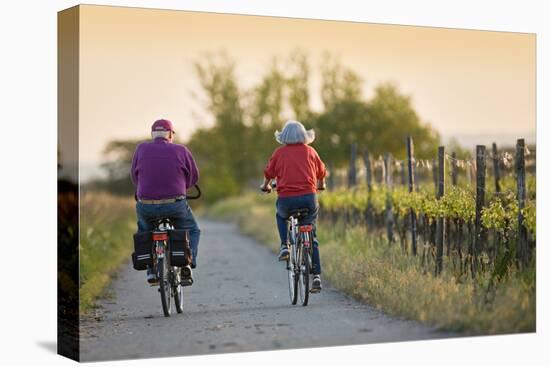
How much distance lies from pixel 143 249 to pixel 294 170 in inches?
65.6

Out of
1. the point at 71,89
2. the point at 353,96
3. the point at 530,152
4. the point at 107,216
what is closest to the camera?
the point at 71,89

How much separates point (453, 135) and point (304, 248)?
2.60 metres

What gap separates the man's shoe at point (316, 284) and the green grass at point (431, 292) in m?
0.54

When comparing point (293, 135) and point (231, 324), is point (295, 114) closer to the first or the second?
point (293, 135)

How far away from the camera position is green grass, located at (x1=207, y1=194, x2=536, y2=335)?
9.89 metres

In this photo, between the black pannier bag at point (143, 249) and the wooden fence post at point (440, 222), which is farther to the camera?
the wooden fence post at point (440, 222)

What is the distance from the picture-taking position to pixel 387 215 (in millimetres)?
13414

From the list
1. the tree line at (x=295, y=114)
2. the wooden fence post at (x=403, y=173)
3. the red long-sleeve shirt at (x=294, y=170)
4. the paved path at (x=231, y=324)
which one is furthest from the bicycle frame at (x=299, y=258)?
the wooden fence post at (x=403, y=173)

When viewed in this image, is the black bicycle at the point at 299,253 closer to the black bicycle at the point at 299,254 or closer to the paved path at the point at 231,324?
the black bicycle at the point at 299,254

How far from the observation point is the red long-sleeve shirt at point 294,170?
10.5 meters

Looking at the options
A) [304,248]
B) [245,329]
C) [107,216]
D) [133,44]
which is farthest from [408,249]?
[107,216]

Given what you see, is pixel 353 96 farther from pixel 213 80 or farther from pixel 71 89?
pixel 71 89

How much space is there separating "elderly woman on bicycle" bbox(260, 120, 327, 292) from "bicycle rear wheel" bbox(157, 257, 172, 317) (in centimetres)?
119

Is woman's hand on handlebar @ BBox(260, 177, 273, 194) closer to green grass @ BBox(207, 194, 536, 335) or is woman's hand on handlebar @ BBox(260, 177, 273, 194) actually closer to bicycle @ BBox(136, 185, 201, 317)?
bicycle @ BBox(136, 185, 201, 317)
